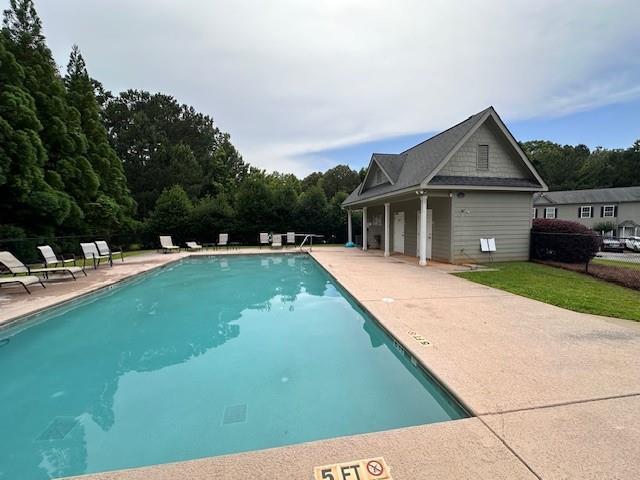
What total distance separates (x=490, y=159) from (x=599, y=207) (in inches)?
1070

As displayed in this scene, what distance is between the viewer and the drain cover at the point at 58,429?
3.14 m

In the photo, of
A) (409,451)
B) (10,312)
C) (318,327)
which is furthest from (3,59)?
(409,451)

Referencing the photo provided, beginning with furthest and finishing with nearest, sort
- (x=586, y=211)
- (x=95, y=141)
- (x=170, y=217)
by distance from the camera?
(x=586, y=211)
(x=170, y=217)
(x=95, y=141)

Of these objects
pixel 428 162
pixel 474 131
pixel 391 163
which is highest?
pixel 474 131

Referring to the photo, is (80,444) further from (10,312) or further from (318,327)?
(10,312)

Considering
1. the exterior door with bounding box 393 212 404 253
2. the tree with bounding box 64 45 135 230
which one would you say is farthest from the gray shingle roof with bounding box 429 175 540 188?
the tree with bounding box 64 45 135 230

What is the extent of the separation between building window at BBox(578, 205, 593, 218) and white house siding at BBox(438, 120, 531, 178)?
2574 centimetres

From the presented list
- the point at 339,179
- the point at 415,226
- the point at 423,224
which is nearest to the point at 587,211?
the point at 415,226

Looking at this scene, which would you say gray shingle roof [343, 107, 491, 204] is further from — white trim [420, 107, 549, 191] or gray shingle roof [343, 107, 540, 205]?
white trim [420, 107, 549, 191]

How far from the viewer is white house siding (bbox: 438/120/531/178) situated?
39.7 ft

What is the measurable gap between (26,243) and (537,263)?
19.9 meters

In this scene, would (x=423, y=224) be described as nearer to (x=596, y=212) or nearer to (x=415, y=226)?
(x=415, y=226)

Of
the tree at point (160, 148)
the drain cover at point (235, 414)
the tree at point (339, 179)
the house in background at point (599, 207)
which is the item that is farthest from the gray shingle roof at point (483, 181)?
the tree at point (339, 179)

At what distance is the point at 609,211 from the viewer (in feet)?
99.7
